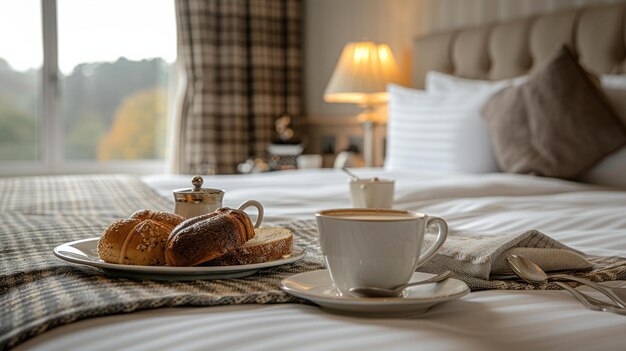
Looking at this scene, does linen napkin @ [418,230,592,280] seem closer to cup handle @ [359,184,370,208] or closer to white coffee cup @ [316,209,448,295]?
white coffee cup @ [316,209,448,295]

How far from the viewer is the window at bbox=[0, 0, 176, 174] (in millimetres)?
4145

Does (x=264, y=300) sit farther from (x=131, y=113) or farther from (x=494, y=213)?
(x=131, y=113)

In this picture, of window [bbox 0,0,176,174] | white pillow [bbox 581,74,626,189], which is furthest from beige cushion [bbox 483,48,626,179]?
window [bbox 0,0,176,174]

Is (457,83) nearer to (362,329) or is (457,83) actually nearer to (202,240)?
(202,240)

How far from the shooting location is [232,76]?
4.35 meters

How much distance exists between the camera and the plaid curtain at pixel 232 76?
4.27m

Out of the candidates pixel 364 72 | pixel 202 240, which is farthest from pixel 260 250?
pixel 364 72

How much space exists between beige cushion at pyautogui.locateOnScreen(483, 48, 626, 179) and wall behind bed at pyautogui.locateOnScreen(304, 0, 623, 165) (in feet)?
1.87

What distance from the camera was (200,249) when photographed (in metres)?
0.85

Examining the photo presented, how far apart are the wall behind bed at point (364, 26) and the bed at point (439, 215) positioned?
0.13 meters

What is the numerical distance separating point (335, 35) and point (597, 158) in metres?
2.29

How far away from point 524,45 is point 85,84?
2.56m

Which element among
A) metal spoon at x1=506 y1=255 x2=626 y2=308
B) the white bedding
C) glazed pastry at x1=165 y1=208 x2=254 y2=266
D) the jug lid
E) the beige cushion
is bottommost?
the white bedding

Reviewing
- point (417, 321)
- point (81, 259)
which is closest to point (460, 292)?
point (417, 321)
